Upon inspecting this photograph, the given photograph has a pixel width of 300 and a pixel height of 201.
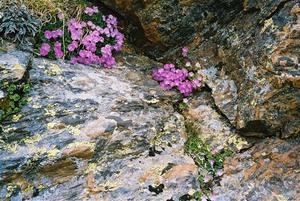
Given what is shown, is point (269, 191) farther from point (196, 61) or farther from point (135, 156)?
point (196, 61)

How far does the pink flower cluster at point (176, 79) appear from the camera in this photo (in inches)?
217

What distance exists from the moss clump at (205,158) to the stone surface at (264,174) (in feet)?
0.28

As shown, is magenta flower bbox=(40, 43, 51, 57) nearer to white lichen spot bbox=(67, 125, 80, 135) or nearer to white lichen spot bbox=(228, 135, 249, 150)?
white lichen spot bbox=(67, 125, 80, 135)

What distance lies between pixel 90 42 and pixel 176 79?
1306mm

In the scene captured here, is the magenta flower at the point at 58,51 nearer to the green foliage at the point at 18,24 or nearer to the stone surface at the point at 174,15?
the green foliage at the point at 18,24

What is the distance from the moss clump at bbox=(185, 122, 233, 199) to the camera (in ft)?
15.6

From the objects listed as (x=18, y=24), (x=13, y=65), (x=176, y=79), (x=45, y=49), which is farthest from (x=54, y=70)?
(x=176, y=79)

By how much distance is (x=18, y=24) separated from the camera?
503 cm

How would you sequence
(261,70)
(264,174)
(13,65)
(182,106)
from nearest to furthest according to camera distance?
1. (13,65)
2. (264,174)
3. (261,70)
4. (182,106)

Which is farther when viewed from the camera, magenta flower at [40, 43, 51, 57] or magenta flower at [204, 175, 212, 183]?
magenta flower at [40, 43, 51, 57]

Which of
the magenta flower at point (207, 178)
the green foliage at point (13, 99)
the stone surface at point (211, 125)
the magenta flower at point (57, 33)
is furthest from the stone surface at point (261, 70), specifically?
the green foliage at point (13, 99)

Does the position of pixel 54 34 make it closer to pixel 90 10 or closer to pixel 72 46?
pixel 72 46

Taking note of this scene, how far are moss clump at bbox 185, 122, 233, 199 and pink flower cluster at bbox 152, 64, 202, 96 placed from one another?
598mm

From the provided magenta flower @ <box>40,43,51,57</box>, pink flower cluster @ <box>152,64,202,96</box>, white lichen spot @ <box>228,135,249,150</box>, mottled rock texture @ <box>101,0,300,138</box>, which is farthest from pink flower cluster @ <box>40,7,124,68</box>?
white lichen spot @ <box>228,135,249,150</box>
